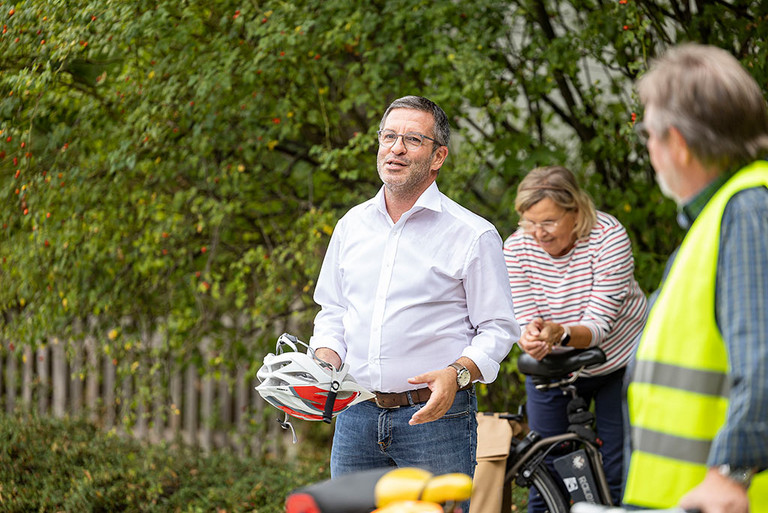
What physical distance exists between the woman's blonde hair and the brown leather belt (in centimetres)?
103

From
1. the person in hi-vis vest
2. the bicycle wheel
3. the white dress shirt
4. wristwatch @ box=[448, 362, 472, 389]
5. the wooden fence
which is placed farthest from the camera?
the wooden fence

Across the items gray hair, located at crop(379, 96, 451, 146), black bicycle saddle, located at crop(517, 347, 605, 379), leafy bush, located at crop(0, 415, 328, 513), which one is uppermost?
gray hair, located at crop(379, 96, 451, 146)

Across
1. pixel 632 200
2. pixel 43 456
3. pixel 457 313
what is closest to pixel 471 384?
pixel 457 313

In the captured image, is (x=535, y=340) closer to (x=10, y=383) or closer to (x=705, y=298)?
(x=705, y=298)

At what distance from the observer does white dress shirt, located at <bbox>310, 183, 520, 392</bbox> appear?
251cm

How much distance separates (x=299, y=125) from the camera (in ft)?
16.0

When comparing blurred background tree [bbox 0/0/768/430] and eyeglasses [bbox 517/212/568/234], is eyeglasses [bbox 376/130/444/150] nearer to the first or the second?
eyeglasses [bbox 517/212/568/234]

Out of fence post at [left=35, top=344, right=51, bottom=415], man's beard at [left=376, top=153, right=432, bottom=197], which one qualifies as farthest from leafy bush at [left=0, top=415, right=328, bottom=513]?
man's beard at [left=376, top=153, right=432, bottom=197]

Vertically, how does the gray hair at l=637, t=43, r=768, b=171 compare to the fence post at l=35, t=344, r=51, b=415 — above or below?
above

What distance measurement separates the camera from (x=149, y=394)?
509cm

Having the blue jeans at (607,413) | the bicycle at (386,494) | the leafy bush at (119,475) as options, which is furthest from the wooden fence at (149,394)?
the bicycle at (386,494)

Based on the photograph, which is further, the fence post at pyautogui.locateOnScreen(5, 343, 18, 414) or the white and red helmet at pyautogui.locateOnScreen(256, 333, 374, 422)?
the fence post at pyautogui.locateOnScreen(5, 343, 18, 414)

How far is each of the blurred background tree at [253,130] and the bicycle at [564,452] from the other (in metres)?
1.15

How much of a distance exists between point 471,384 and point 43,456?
350cm
